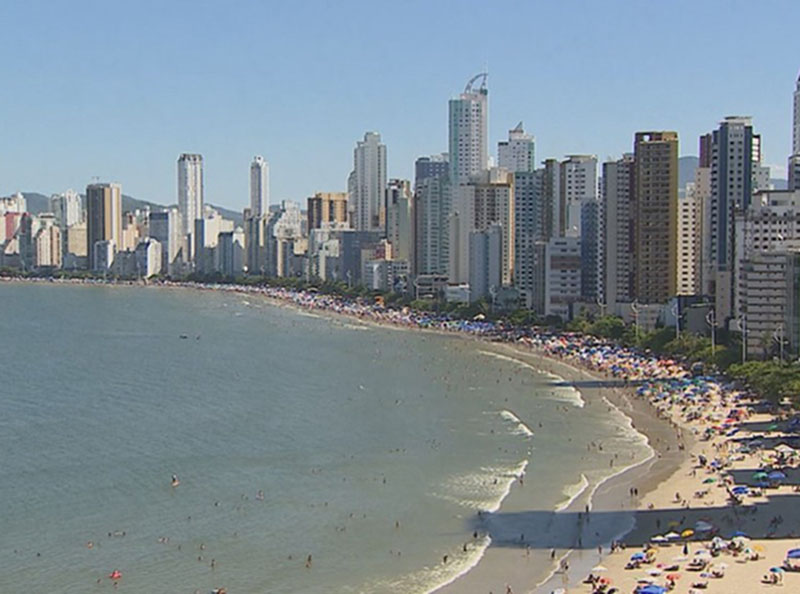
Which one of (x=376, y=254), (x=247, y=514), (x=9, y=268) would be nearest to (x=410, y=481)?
(x=247, y=514)

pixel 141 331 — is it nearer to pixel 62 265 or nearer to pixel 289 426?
pixel 289 426

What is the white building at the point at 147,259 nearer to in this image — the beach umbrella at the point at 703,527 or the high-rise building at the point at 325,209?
the high-rise building at the point at 325,209

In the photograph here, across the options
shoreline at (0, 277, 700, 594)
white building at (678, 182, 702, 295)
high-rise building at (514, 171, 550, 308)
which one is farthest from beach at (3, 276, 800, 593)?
high-rise building at (514, 171, 550, 308)

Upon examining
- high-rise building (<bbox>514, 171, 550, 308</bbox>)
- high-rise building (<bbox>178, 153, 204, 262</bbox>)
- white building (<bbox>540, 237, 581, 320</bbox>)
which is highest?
high-rise building (<bbox>178, 153, 204, 262</bbox>)

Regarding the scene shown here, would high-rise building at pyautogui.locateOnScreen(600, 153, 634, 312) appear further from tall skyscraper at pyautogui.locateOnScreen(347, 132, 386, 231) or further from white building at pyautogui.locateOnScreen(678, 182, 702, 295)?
tall skyscraper at pyautogui.locateOnScreen(347, 132, 386, 231)

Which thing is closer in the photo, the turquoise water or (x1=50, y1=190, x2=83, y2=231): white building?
the turquoise water

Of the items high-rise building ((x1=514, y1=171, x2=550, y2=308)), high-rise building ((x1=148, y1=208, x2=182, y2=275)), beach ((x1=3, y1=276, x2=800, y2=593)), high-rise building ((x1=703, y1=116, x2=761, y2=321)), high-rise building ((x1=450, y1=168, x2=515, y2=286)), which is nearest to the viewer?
beach ((x1=3, y1=276, x2=800, y2=593))

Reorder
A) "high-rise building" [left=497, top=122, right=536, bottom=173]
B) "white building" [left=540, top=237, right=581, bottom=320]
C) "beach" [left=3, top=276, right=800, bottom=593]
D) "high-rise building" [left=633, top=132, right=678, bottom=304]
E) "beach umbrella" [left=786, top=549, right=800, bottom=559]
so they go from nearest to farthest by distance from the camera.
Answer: "beach umbrella" [left=786, top=549, right=800, bottom=559], "beach" [left=3, top=276, right=800, bottom=593], "high-rise building" [left=633, top=132, right=678, bottom=304], "white building" [left=540, top=237, right=581, bottom=320], "high-rise building" [left=497, top=122, right=536, bottom=173]
